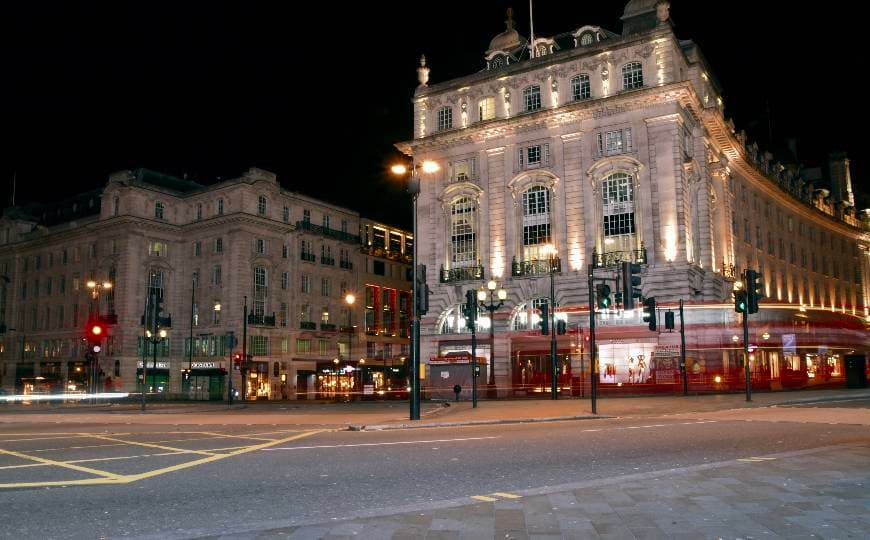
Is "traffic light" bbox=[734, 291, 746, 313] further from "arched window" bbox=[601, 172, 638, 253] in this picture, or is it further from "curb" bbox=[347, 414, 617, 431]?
"arched window" bbox=[601, 172, 638, 253]

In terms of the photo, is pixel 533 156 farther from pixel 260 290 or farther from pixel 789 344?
pixel 260 290

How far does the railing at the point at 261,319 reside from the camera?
220ft

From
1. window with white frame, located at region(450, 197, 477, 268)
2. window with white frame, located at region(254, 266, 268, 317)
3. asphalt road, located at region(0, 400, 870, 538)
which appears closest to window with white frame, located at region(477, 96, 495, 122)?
window with white frame, located at region(450, 197, 477, 268)

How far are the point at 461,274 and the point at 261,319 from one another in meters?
23.3

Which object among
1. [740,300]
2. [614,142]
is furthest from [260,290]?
[740,300]

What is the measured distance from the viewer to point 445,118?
2227 inches

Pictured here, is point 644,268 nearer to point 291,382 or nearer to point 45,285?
point 291,382

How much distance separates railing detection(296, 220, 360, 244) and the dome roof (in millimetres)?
36256

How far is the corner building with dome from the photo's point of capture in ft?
147

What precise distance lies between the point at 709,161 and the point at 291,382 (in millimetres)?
Result: 41732

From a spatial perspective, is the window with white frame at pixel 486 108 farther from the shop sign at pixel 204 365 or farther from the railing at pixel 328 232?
the shop sign at pixel 204 365

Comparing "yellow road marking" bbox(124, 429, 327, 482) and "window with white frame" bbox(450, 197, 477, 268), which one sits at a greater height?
"window with white frame" bbox(450, 197, 477, 268)

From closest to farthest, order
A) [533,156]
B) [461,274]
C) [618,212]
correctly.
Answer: [618,212] → [533,156] → [461,274]

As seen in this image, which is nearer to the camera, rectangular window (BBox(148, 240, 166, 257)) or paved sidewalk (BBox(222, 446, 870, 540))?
paved sidewalk (BBox(222, 446, 870, 540))
